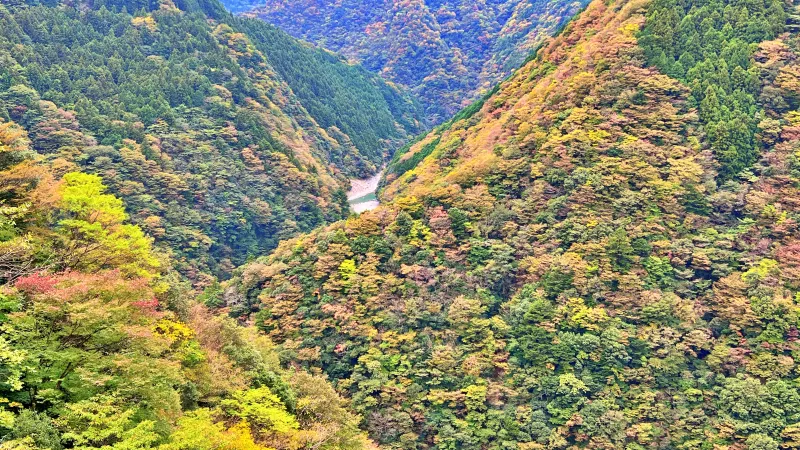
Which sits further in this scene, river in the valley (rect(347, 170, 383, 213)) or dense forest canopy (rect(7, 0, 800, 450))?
river in the valley (rect(347, 170, 383, 213))

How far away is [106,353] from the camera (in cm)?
1939

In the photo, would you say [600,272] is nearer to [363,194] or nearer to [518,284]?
[518,284]

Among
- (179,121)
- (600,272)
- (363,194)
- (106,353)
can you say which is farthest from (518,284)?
(363,194)

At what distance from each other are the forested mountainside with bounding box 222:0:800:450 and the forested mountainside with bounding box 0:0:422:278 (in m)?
31.0

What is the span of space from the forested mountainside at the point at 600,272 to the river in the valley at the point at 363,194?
156 ft

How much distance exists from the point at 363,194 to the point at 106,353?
333 ft

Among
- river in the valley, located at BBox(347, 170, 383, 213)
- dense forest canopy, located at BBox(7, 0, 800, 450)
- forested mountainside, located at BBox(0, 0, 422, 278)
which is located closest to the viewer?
dense forest canopy, located at BBox(7, 0, 800, 450)

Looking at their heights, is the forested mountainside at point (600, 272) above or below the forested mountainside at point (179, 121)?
below

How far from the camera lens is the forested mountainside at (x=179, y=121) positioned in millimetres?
76312

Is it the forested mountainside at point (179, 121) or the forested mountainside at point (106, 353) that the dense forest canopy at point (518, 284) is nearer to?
the forested mountainside at point (106, 353)

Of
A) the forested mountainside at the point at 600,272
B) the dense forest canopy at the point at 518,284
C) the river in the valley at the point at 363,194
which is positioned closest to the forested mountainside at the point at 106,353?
the dense forest canopy at the point at 518,284

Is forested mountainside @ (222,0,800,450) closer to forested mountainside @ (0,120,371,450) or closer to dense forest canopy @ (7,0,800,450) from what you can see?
dense forest canopy @ (7,0,800,450)

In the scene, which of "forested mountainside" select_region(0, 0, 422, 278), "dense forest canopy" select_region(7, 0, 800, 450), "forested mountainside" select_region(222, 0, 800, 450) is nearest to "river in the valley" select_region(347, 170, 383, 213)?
"forested mountainside" select_region(0, 0, 422, 278)

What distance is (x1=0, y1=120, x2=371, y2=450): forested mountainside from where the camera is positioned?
1648 cm
